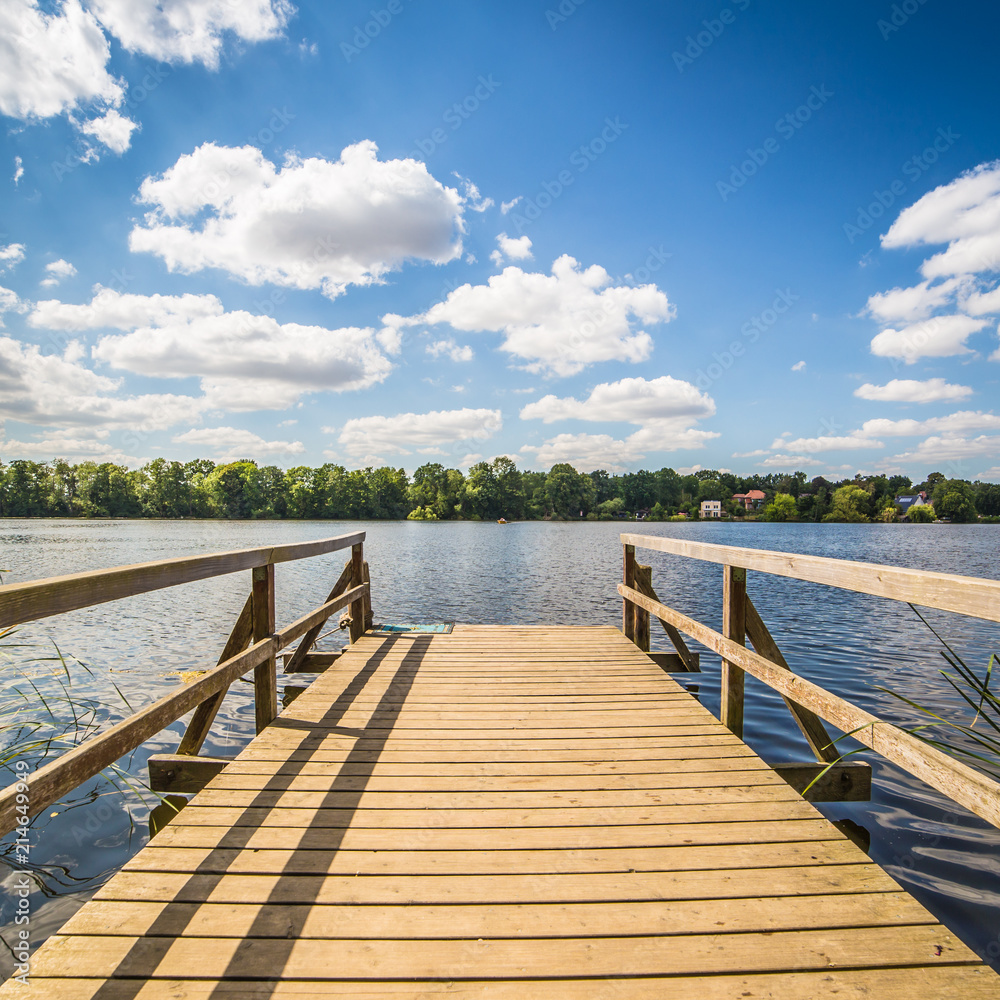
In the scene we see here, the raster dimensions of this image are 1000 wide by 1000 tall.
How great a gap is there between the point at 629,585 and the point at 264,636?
11.5 ft

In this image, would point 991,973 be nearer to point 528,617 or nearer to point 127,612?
point 528,617

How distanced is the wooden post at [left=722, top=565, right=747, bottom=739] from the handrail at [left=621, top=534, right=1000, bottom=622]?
16 cm

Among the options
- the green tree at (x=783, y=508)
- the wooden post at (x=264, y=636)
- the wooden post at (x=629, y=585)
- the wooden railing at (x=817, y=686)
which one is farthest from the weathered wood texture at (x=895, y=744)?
the green tree at (x=783, y=508)

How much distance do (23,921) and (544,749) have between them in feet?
9.17

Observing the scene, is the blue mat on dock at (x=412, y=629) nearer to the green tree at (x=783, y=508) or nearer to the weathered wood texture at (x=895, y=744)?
the weathered wood texture at (x=895, y=744)

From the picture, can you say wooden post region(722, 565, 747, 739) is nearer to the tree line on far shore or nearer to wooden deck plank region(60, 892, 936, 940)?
wooden deck plank region(60, 892, 936, 940)

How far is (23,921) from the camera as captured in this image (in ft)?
9.57

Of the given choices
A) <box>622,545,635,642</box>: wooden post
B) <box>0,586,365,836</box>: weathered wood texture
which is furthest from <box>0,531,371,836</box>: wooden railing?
<box>622,545,635,642</box>: wooden post

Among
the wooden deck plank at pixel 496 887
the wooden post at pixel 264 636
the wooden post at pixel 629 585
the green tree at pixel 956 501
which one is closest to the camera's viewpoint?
the wooden deck plank at pixel 496 887

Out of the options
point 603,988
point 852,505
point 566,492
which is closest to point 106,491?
point 566,492

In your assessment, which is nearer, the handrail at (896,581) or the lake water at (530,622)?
the handrail at (896,581)

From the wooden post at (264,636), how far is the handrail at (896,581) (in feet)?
9.34

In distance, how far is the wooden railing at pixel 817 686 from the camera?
1.60 m

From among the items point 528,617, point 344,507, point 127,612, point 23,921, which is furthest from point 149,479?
point 23,921
